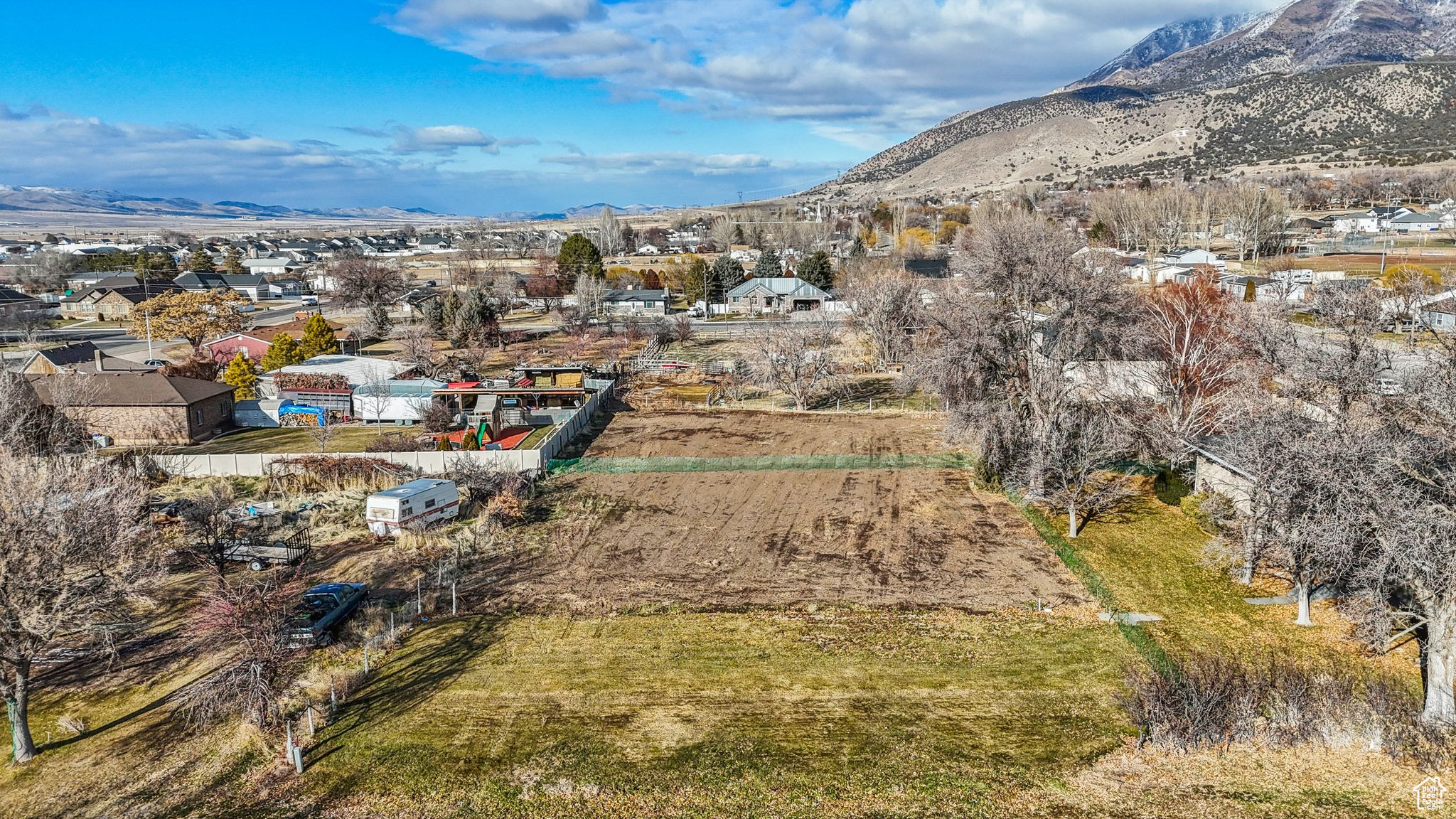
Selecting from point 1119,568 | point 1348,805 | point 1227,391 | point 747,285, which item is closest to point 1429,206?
point 747,285

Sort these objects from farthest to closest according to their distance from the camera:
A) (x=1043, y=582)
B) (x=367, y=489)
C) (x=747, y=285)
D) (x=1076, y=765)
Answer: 1. (x=747, y=285)
2. (x=367, y=489)
3. (x=1043, y=582)
4. (x=1076, y=765)

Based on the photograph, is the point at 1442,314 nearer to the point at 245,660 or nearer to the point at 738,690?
the point at 738,690

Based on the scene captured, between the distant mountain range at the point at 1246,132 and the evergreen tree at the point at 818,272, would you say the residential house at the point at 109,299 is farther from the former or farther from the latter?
the distant mountain range at the point at 1246,132

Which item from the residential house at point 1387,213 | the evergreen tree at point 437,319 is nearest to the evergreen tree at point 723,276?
the evergreen tree at point 437,319

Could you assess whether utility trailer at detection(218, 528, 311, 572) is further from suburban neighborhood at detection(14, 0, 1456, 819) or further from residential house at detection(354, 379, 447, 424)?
residential house at detection(354, 379, 447, 424)

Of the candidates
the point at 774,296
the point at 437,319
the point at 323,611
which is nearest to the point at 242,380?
the point at 437,319

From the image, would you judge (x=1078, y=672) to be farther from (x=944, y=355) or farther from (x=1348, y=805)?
(x=944, y=355)
